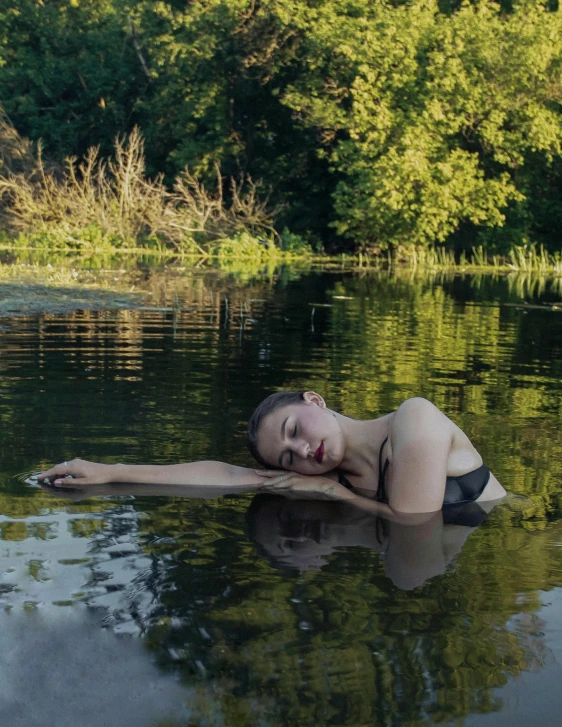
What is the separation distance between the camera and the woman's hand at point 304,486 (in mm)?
4887

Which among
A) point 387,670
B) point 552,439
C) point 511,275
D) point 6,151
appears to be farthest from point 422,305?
point 6,151

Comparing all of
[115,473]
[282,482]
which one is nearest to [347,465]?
[282,482]

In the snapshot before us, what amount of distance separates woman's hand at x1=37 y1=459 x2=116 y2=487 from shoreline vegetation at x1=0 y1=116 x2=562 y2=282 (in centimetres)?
2259

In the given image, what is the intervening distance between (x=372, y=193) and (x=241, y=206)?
166 inches

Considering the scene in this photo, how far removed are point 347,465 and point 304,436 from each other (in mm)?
470

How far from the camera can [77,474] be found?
5.05m

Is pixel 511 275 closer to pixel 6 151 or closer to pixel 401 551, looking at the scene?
pixel 6 151

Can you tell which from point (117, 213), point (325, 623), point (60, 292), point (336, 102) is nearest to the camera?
point (325, 623)

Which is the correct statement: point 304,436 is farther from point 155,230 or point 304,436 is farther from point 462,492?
point 155,230

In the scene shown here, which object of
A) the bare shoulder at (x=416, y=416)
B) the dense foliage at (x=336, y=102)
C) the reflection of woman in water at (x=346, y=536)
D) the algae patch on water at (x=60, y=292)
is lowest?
the reflection of woman in water at (x=346, y=536)

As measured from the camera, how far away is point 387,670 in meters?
2.99

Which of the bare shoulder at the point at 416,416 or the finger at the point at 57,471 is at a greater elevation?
the bare shoulder at the point at 416,416

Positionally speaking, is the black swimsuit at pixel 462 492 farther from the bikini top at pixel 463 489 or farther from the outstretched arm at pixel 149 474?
the outstretched arm at pixel 149 474

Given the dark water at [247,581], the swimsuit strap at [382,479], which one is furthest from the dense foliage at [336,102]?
the swimsuit strap at [382,479]
